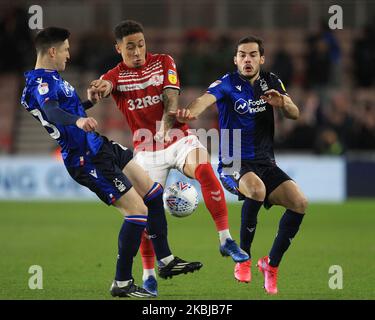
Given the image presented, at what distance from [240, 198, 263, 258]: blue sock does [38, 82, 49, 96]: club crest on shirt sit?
2.06 m

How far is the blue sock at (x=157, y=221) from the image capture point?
319 inches

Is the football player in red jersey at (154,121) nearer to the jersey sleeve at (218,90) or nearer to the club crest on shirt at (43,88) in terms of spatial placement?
the jersey sleeve at (218,90)

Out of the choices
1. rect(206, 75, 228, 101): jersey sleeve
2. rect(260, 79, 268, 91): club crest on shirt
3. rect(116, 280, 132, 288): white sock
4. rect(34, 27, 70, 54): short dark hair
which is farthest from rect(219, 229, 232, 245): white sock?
rect(34, 27, 70, 54): short dark hair

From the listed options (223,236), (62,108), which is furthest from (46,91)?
A: (223,236)

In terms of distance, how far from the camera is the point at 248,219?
8.14 metres

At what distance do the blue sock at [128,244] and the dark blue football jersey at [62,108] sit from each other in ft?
2.16

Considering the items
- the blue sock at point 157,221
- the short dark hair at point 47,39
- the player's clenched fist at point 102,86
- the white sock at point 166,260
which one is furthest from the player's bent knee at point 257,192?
the short dark hair at point 47,39

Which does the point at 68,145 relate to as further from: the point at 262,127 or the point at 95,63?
the point at 95,63

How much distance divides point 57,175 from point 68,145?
1037cm

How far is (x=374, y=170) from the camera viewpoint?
17.4 meters

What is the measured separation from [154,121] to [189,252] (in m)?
2.98

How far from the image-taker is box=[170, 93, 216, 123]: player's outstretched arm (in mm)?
7762

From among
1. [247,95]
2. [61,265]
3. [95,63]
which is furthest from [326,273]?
[95,63]

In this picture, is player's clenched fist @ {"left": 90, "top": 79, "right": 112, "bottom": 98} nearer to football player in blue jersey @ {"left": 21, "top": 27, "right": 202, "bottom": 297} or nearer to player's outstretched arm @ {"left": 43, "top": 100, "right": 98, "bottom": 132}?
football player in blue jersey @ {"left": 21, "top": 27, "right": 202, "bottom": 297}
